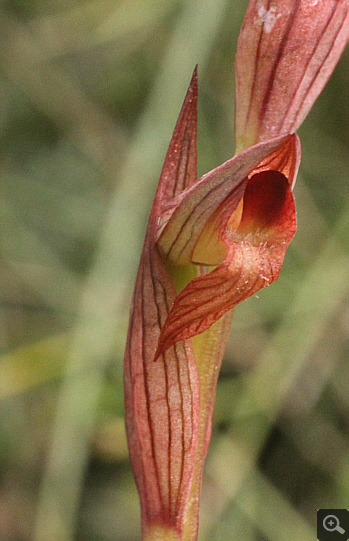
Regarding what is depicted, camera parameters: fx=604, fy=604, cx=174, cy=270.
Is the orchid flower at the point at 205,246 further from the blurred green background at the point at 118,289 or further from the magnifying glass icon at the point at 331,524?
the blurred green background at the point at 118,289

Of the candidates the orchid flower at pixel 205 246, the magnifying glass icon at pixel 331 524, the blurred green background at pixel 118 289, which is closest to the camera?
the orchid flower at pixel 205 246

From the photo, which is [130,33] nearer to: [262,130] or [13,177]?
[13,177]

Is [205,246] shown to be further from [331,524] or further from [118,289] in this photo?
[118,289]

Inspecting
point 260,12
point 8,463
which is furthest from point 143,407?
point 8,463

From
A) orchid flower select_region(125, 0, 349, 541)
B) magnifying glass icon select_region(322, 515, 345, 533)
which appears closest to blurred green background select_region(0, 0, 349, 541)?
magnifying glass icon select_region(322, 515, 345, 533)

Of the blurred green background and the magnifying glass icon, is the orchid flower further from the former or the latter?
the blurred green background

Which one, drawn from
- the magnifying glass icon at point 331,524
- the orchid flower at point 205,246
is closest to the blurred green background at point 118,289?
the magnifying glass icon at point 331,524
